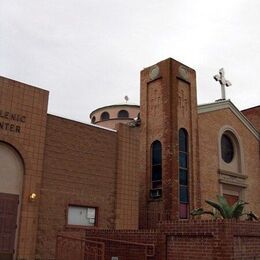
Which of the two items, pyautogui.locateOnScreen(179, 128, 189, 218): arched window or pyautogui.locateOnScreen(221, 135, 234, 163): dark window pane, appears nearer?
pyautogui.locateOnScreen(179, 128, 189, 218): arched window

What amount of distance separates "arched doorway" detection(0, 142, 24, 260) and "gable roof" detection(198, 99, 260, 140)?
13030 millimetres

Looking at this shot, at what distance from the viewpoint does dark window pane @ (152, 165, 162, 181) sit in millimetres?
22594

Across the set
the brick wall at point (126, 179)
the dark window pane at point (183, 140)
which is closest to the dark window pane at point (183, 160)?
the dark window pane at point (183, 140)

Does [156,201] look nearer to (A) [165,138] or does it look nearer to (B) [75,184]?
(A) [165,138]

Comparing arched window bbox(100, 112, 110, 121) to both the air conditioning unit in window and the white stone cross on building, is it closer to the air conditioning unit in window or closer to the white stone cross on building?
the white stone cross on building

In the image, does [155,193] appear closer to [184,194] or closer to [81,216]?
[184,194]

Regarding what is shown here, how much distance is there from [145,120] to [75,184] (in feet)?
27.2

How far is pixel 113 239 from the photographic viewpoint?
12312 mm

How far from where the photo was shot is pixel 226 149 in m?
27.2

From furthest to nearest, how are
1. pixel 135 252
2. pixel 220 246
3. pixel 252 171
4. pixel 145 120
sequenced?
pixel 252 171 < pixel 145 120 < pixel 135 252 < pixel 220 246

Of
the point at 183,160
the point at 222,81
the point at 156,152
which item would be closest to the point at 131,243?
the point at 156,152

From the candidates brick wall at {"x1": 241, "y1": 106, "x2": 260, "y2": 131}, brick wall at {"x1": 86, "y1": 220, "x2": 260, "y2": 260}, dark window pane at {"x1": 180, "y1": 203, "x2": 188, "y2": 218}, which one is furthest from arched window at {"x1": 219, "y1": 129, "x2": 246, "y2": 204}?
brick wall at {"x1": 86, "y1": 220, "x2": 260, "y2": 260}

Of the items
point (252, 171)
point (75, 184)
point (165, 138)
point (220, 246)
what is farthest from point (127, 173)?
point (252, 171)

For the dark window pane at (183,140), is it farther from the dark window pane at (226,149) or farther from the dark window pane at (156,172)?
the dark window pane at (226,149)
